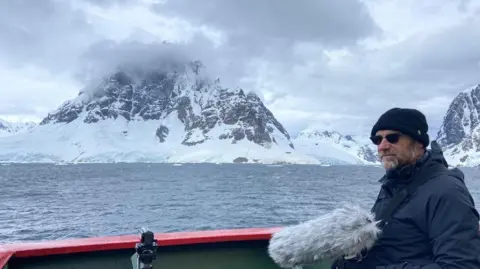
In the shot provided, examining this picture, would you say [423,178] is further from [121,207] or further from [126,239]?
[121,207]

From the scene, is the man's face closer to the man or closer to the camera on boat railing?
the man

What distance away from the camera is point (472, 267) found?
90.2 inches

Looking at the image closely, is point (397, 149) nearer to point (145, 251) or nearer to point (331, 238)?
point (331, 238)

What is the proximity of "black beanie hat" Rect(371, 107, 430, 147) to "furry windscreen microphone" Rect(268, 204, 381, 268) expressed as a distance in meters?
0.56

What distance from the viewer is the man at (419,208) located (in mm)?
2318

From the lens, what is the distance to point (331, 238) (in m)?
2.81

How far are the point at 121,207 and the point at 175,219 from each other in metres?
8.99

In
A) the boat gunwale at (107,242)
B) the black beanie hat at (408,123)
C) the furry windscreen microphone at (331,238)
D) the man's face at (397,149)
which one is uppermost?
the black beanie hat at (408,123)

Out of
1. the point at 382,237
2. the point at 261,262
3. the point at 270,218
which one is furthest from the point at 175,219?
the point at 382,237

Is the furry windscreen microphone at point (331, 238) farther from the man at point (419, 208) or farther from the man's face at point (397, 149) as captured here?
the man's face at point (397, 149)

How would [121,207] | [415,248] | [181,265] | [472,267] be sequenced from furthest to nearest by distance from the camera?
[121,207] < [181,265] < [415,248] < [472,267]

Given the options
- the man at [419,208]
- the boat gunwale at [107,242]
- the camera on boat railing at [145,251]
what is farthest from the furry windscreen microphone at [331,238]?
the boat gunwale at [107,242]

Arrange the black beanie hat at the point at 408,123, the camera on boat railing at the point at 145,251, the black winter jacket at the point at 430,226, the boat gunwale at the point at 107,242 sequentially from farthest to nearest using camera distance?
the boat gunwale at the point at 107,242 < the camera on boat railing at the point at 145,251 < the black beanie hat at the point at 408,123 < the black winter jacket at the point at 430,226

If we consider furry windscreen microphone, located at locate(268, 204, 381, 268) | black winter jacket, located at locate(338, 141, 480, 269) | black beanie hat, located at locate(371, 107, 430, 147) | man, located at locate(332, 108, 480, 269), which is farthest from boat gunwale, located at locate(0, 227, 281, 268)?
black beanie hat, located at locate(371, 107, 430, 147)
